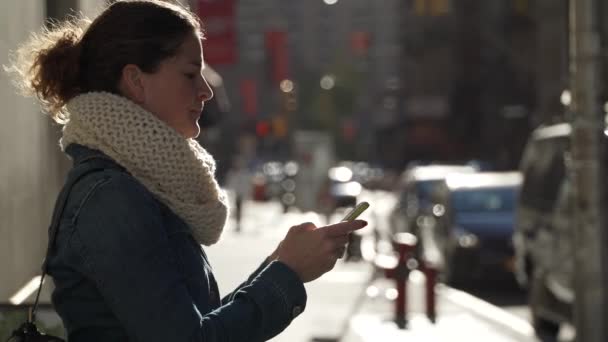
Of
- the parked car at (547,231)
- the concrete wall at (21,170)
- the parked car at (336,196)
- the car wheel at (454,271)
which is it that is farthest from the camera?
the parked car at (336,196)

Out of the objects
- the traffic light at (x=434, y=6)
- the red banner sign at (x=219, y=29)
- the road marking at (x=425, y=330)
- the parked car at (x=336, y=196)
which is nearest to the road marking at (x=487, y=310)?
the road marking at (x=425, y=330)

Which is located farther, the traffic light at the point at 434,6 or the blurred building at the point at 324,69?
the blurred building at the point at 324,69

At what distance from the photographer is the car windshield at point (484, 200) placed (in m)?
19.1

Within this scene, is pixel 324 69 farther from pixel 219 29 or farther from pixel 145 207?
pixel 145 207

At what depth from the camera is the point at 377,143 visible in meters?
104

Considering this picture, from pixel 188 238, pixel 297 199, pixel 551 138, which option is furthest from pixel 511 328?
pixel 297 199

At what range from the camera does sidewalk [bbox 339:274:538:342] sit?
42.1ft

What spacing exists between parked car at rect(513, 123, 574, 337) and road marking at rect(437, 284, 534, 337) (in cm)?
67

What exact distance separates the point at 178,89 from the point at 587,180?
8.16m

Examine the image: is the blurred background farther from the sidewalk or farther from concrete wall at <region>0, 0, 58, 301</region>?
the sidewalk

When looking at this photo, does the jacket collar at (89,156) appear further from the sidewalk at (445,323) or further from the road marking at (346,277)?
the road marking at (346,277)

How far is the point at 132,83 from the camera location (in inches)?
107

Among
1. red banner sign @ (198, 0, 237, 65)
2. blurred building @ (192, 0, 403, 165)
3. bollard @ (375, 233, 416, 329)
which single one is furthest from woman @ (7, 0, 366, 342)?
blurred building @ (192, 0, 403, 165)

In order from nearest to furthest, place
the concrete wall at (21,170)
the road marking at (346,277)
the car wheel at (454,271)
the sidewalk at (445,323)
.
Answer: the concrete wall at (21,170) < the sidewalk at (445,323) < the car wheel at (454,271) < the road marking at (346,277)
